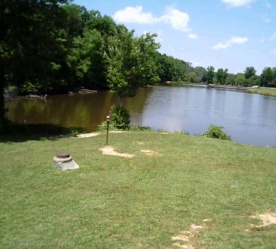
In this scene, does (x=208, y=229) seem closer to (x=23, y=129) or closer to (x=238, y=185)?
(x=238, y=185)

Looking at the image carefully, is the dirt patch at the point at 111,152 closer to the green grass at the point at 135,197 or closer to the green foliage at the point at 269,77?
the green grass at the point at 135,197

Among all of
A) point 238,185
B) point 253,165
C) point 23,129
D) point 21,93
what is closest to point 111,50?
point 23,129

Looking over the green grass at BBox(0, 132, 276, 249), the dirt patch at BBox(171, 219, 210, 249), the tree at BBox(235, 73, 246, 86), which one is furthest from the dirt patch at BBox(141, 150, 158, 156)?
the tree at BBox(235, 73, 246, 86)

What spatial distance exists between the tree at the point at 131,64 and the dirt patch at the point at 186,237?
615 inches

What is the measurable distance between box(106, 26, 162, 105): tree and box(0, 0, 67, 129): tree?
4.06m

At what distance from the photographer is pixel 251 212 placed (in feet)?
25.8

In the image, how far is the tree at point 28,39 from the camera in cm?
1700

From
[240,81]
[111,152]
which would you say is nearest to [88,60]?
[111,152]

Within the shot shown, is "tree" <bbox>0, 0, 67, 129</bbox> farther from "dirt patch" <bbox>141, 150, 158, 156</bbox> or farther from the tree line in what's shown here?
"dirt patch" <bbox>141, 150, 158, 156</bbox>

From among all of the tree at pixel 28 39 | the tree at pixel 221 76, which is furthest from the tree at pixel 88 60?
the tree at pixel 221 76

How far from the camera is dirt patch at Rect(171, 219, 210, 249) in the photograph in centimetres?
619

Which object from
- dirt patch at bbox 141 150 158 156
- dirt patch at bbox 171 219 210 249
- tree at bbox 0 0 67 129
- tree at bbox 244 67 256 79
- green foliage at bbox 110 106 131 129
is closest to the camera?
dirt patch at bbox 171 219 210 249

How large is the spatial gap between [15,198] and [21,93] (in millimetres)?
40112

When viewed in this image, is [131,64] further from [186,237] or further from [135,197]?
[186,237]
